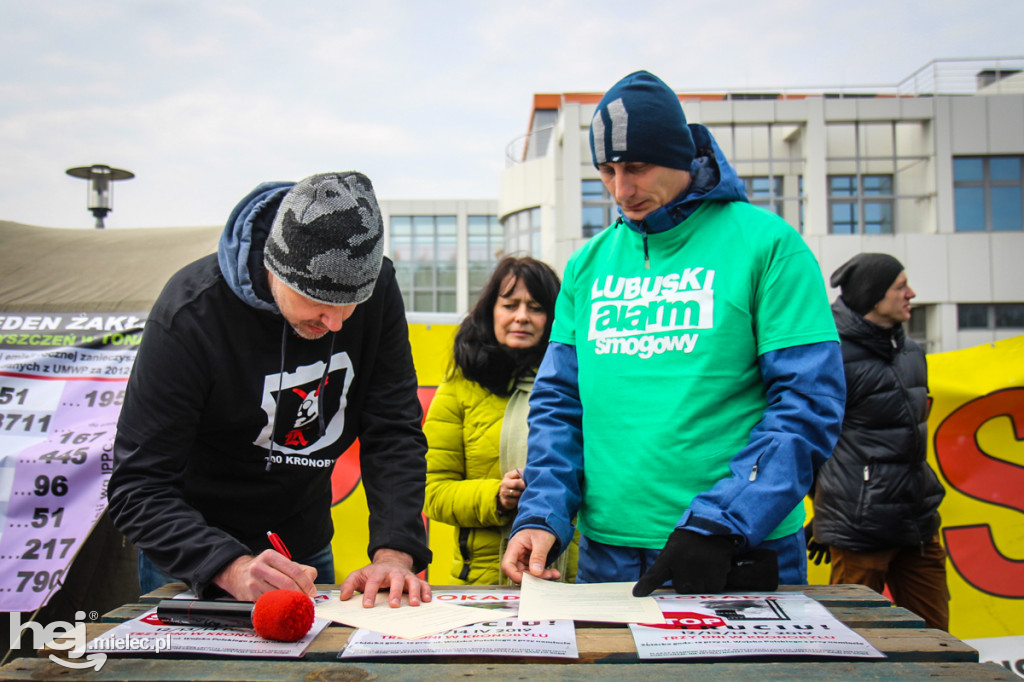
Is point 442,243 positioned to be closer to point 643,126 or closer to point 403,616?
point 643,126

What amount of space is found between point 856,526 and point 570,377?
6.46 ft

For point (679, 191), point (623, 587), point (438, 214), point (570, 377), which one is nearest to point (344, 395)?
point (570, 377)

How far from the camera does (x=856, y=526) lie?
9.88 feet

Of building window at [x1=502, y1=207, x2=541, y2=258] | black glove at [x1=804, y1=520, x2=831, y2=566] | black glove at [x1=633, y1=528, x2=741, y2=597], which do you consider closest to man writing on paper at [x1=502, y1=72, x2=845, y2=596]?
black glove at [x1=633, y1=528, x2=741, y2=597]

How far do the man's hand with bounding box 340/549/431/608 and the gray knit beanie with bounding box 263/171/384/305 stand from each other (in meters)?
0.56

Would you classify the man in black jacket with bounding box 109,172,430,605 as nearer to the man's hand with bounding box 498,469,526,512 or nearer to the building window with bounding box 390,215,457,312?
the man's hand with bounding box 498,469,526,512

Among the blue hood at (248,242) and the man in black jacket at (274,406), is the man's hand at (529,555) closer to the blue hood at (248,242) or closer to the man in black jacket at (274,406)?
the man in black jacket at (274,406)

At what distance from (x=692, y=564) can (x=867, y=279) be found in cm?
230

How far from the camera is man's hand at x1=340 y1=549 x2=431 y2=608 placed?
1370 millimetres

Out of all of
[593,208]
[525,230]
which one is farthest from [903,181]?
[525,230]

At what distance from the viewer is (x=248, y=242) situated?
157cm

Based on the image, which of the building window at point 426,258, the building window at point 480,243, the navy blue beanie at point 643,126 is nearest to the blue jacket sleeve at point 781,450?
the navy blue beanie at point 643,126

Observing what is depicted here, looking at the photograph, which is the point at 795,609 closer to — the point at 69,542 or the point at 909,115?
the point at 69,542

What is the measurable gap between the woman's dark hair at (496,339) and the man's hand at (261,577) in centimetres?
132
